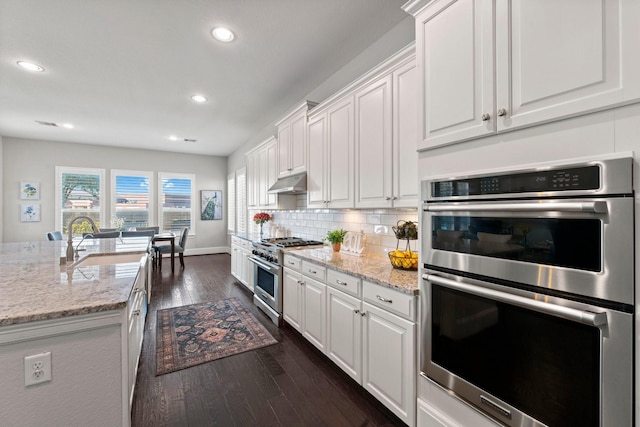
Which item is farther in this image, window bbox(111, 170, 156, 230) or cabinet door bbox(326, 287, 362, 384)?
window bbox(111, 170, 156, 230)

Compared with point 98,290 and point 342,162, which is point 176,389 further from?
point 342,162

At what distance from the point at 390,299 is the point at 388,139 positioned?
121cm

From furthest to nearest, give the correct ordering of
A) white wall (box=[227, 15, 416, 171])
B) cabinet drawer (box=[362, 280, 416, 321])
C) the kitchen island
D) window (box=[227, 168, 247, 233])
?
window (box=[227, 168, 247, 233]), white wall (box=[227, 15, 416, 171]), cabinet drawer (box=[362, 280, 416, 321]), the kitchen island

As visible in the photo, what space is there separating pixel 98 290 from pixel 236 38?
95.8 inches

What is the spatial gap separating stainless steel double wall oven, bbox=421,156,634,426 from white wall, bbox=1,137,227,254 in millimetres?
7996

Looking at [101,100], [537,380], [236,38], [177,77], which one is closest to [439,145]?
[537,380]

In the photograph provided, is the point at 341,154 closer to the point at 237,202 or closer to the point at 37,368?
the point at 37,368

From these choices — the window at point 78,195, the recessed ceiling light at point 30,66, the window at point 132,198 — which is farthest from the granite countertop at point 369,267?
the window at point 78,195

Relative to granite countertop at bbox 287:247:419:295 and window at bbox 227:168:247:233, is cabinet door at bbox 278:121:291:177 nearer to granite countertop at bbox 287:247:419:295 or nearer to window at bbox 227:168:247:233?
granite countertop at bbox 287:247:419:295

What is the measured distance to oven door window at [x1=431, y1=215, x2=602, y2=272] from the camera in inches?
37.9

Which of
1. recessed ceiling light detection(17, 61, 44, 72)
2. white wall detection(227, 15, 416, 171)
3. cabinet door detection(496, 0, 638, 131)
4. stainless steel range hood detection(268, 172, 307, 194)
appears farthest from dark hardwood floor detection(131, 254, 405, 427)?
recessed ceiling light detection(17, 61, 44, 72)

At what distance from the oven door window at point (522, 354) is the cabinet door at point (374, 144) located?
3.35ft

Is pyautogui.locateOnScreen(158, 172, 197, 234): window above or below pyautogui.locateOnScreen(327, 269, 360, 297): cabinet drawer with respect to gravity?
above

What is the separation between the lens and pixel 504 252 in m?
1.19
